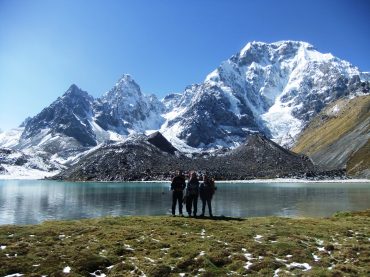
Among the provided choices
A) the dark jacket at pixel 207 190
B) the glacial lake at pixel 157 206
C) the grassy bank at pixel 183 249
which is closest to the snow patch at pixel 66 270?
the grassy bank at pixel 183 249

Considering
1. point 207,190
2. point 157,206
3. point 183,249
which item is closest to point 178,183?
Result: point 207,190

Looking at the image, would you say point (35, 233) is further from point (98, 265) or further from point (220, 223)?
point (220, 223)

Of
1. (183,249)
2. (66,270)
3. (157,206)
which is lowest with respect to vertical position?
(157,206)

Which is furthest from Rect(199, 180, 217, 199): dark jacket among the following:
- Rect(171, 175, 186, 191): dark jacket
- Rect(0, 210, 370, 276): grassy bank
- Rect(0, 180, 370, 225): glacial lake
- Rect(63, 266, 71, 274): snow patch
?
Rect(0, 180, 370, 225): glacial lake

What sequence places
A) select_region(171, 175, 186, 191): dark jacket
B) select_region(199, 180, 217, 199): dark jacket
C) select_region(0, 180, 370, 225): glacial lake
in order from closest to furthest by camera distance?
select_region(171, 175, 186, 191): dark jacket, select_region(199, 180, 217, 199): dark jacket, select_region(0, 180, 370, 225): glacial lake

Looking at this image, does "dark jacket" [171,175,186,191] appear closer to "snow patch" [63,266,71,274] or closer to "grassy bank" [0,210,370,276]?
"grassy bank" [0,210,370,276]

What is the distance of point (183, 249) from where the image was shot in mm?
27234

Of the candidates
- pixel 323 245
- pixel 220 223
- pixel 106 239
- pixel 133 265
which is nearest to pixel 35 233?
pixel 106 239

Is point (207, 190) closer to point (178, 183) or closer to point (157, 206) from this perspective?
point (178, 183)

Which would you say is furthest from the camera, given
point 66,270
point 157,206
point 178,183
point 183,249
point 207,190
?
point 157,206

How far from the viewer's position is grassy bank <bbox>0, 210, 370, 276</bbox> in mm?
23812

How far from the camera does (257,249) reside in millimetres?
27656

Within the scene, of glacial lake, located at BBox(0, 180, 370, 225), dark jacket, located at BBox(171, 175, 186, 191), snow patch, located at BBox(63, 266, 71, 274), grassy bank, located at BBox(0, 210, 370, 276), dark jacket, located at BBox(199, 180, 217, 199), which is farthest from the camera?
glacial lake, located at BBox(0, 180, 370, 225)

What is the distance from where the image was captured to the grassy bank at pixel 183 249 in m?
23.8
